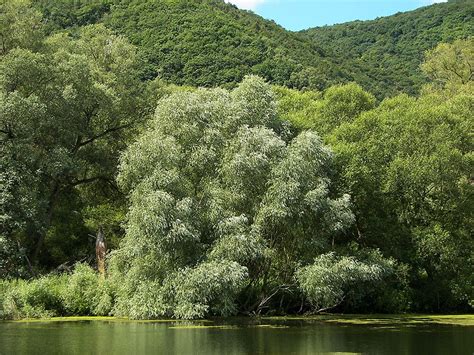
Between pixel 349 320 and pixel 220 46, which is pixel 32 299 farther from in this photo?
pixel 220 46

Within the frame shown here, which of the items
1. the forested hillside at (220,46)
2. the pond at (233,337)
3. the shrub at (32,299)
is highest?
the forested hillside at (220,46)

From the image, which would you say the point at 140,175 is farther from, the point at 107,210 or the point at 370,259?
the point at 370,259

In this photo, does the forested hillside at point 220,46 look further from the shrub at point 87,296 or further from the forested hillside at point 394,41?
the shrub at point 87,296

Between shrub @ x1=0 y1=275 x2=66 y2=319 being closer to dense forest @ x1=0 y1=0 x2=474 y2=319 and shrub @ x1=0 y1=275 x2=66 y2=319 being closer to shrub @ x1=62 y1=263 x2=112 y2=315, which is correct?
dense forest @ x1=0 y1=0 x2=474 y2=319

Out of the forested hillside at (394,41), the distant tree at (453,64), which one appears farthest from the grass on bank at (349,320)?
the forested hillside at (394,41)

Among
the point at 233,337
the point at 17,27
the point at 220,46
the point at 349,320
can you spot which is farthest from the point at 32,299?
the point at 220,46

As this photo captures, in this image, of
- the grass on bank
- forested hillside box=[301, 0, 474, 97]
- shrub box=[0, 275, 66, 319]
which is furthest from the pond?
forested hillside box=[301, 0, 474, 97]

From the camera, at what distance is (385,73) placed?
4267 inches

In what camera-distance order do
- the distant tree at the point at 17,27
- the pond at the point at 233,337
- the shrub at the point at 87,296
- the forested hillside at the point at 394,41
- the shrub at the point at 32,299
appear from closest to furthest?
1. the pond at the point at 233,337
2. the shrub at the point at 32,299
3. the shrub at the point at 87,296
4. the distant tree at the point at 17,27
5. the forested hillside at the point at 394,41

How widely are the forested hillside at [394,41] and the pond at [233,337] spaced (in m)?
69.9

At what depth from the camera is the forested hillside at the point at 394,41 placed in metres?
104

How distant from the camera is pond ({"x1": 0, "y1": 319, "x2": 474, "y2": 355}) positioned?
21.0 metres

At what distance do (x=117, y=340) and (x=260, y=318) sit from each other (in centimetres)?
1256

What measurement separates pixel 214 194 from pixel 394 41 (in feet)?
363
